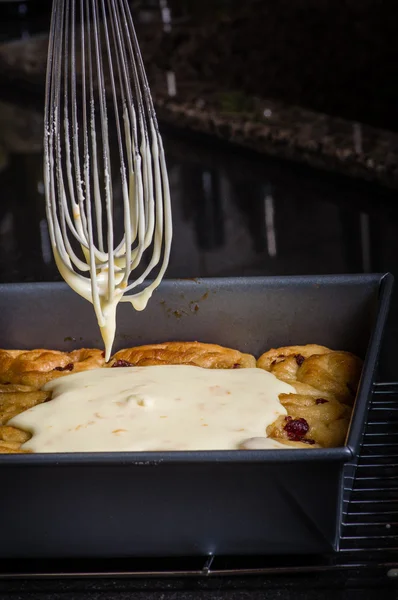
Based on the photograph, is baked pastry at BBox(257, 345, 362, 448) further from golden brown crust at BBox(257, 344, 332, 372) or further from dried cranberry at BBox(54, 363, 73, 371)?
dried cranberry at BBox(54, 363, 73, 371)

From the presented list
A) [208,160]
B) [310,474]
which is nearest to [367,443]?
[310,474]

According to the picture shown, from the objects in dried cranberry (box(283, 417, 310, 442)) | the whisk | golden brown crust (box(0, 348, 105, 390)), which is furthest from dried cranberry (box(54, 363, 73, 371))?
dried cranberry (box(283, 417, 310, 442))

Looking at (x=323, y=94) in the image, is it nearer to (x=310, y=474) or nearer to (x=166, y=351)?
(x=166, y=351)

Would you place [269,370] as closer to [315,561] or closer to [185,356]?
[185,356]

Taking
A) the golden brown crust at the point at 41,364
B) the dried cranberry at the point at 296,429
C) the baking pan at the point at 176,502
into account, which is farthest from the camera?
the golden brown crust at the point at 41,364

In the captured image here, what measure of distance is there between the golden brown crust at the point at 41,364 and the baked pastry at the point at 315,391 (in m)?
0.22

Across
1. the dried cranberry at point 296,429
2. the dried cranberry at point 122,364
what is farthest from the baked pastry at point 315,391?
the dried cranberry at point 122,364

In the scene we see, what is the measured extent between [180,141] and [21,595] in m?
1.66

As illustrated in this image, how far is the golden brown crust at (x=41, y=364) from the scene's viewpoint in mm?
1268

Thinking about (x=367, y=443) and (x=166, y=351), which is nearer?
(x=367, y=443)

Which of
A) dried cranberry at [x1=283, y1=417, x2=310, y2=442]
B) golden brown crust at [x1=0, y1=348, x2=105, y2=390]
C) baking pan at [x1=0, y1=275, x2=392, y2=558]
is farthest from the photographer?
golden brown crust at [x1=0, y1=348, x2=105, y2=390]

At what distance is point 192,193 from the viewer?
7.13 ft

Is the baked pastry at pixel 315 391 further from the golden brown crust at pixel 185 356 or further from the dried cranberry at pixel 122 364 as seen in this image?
the dried cranberry at pixel 122 364

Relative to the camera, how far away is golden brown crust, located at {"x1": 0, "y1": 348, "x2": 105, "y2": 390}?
127 cm
